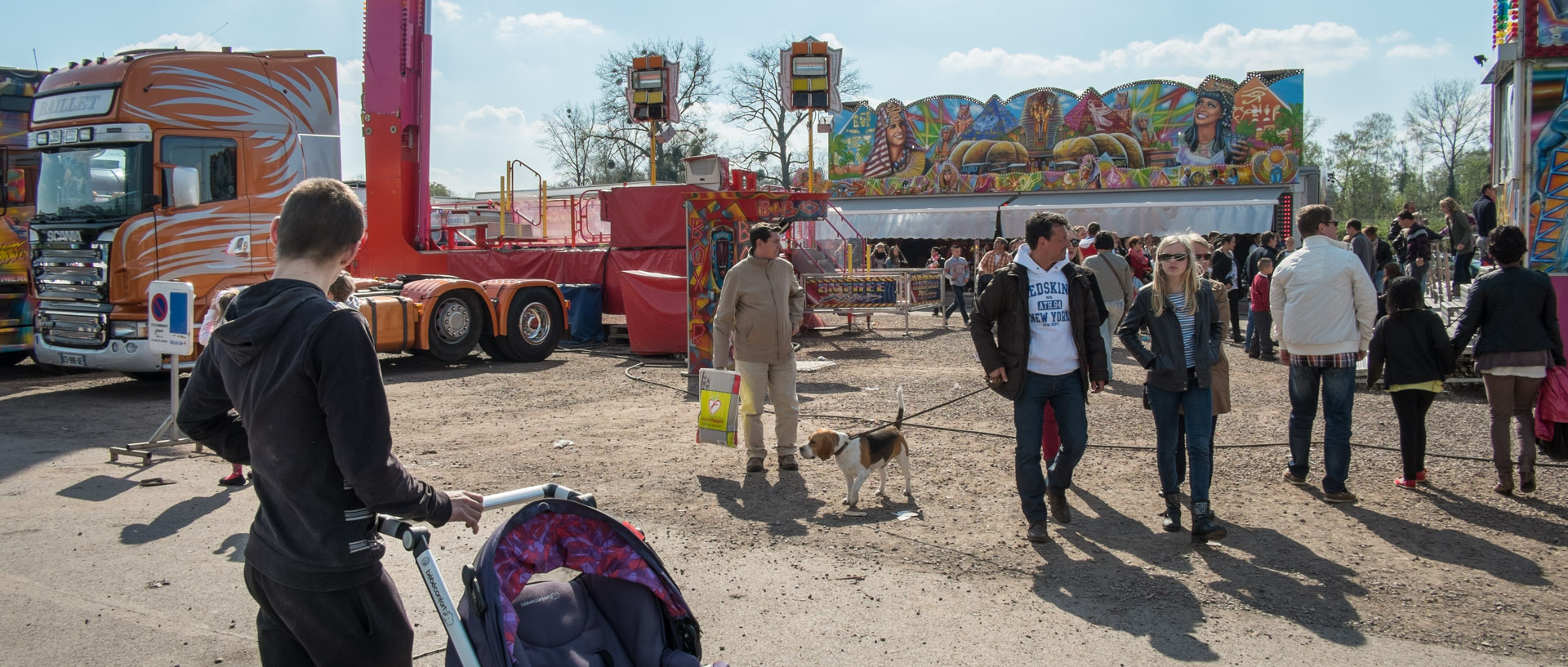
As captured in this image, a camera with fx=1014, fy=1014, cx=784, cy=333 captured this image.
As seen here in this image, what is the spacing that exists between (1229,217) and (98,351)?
26.6 m

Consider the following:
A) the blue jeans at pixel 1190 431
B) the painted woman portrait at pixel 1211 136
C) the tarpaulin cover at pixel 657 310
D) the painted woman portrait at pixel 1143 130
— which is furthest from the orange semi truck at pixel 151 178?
the painted woman portrait at pixel 1211 136

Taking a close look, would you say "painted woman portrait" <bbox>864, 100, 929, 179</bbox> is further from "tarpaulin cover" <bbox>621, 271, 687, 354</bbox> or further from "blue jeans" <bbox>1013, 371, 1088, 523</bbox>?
"blue jeans" <bbox>1013, 371, 1088, 523</bbox>

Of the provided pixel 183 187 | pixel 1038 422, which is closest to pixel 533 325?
pixel 183 187

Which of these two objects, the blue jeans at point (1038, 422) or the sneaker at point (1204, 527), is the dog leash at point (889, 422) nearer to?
the blue jeans at point (1038, 422)

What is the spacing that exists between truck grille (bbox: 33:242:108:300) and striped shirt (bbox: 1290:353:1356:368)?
38.2ft

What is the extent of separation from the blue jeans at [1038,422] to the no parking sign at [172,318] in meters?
6.38

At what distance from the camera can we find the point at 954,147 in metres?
33.7

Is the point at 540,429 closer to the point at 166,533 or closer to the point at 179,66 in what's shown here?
the point at 166,533

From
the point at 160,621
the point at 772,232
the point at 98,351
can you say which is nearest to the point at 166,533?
the point at 160,621

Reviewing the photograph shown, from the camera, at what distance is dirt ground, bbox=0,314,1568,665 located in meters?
4.18

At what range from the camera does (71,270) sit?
11.3 meters

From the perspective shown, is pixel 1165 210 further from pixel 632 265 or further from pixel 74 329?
pixel 74 329

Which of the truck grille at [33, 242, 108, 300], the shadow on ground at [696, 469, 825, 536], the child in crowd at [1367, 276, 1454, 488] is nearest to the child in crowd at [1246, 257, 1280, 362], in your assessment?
the child in crowd at [1367, 276, 1454, 488]

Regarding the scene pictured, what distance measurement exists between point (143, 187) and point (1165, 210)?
2544 cm
